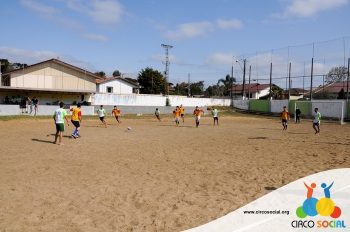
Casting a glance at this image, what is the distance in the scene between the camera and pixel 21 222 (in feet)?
18.4

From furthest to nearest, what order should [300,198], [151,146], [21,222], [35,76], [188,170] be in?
[35,76] → [151,146] → [188,170] → [300,198] → [21,222]

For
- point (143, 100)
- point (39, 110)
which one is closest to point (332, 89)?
point (143, 100)

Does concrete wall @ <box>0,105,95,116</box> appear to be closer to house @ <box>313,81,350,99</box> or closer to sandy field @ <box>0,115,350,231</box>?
sandy field @ <box>0,115,350,231</box>

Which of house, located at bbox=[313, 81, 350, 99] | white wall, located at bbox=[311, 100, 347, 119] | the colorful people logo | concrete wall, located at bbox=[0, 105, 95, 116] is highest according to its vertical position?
house, located at bbox=[313, 81, 350, 99]

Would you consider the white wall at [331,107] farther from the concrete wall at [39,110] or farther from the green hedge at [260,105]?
the concrete wall at [39,110]

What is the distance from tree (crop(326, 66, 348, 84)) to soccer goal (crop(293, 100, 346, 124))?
3798 mm

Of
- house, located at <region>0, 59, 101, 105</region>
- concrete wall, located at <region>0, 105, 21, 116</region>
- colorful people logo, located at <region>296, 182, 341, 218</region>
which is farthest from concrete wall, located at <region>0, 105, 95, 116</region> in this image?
colorful people logo, located at <region>296, 182, 341, 218</region>

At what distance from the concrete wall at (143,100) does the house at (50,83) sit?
5.74 ft

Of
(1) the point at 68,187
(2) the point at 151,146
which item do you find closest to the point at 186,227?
(1) the point at 68,187

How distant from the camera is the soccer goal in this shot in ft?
120

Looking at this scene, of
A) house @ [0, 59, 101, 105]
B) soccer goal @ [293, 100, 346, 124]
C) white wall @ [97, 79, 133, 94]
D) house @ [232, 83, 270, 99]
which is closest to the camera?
soccer goal @ [293, 100, 346, 124]

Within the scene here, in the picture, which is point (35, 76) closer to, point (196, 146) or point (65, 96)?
point (65, 96)

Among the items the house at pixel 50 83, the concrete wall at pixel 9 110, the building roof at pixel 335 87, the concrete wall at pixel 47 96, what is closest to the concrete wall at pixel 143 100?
the house at pixel 50 83

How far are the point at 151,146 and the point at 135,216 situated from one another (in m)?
8.31
